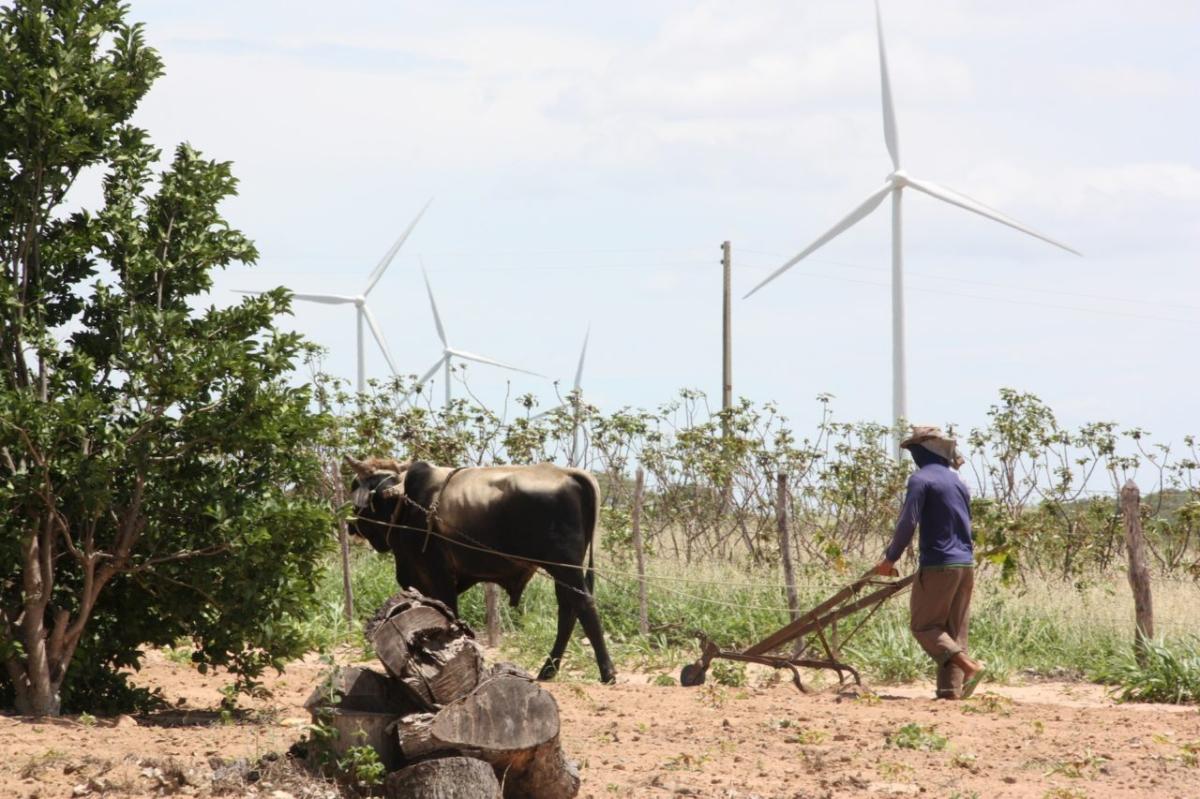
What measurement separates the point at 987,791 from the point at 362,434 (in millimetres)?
11120

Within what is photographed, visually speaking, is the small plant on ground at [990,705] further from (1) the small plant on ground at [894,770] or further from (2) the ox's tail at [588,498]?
(2) the ox's tail at [588,498]

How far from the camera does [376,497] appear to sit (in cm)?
1165

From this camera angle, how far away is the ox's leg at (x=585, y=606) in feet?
37.2

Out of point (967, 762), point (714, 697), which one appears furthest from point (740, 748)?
point (714, 697)

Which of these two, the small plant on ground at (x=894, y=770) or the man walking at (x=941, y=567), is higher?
the man walking at (x=941, y=567)

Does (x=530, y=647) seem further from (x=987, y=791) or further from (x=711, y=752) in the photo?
(x=987, y=791)

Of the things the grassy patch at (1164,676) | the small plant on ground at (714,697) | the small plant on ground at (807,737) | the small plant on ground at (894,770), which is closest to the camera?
the small plant on ground at (894,770)

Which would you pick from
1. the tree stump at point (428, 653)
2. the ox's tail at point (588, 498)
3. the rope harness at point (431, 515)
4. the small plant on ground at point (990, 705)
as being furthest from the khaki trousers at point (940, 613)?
the tree stump at point (428, 653)

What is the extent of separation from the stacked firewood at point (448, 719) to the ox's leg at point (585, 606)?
14.0ft

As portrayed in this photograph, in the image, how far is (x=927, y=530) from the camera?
10305 mm

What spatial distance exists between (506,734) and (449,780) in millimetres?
356

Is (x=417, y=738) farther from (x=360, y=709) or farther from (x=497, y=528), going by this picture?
(x=497, y=528)

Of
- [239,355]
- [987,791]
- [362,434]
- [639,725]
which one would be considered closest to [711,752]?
[639,725]

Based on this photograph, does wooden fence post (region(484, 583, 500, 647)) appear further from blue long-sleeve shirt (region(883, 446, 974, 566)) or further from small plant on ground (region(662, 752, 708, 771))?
small plant on ground (region(662, 752, 708, 771))
